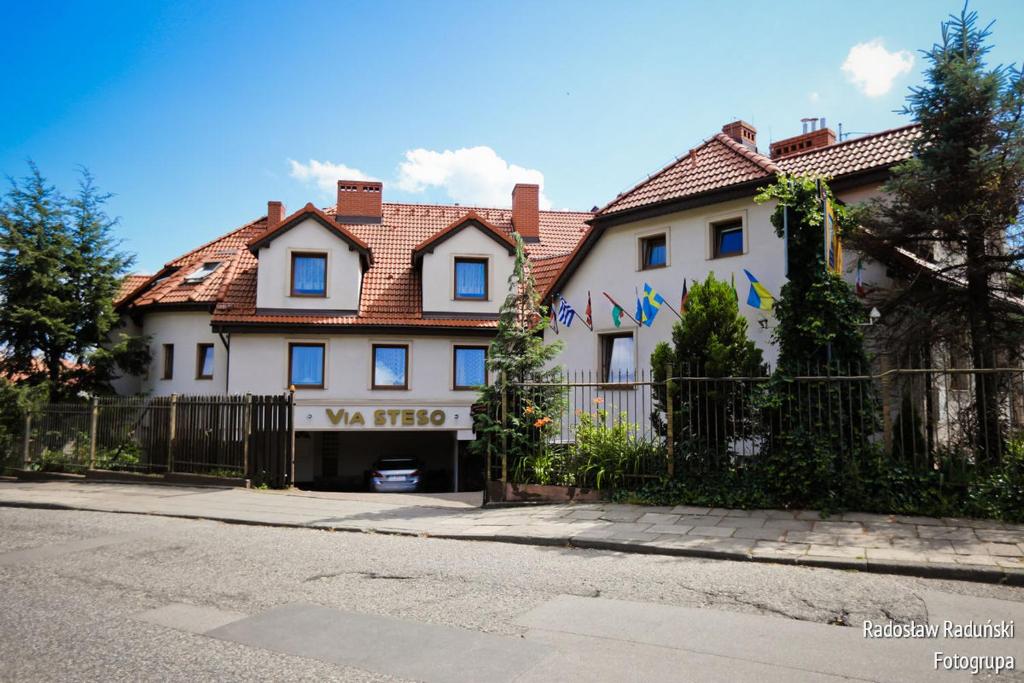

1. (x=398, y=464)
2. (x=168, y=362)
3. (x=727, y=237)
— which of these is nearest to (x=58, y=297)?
(x=168, y=362)

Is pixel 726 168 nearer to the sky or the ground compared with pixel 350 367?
nearer to the sky

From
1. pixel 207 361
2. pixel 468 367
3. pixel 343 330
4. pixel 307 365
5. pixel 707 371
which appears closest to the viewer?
pixel 707 371

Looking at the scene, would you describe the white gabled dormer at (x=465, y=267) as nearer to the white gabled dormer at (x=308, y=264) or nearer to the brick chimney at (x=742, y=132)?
the white gabled dormer at (x=308, y=264)

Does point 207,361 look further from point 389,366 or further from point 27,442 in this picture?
point 389,366

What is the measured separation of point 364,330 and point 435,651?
18792mm

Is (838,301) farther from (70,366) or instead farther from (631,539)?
(70,366)

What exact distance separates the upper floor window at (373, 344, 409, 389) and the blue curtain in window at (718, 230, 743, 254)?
11.5 metres

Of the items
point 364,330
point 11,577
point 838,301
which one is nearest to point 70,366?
point 364,330

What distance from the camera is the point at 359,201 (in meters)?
26.7

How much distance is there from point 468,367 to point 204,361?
30.7 feet

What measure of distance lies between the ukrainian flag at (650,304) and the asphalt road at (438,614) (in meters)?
9.42

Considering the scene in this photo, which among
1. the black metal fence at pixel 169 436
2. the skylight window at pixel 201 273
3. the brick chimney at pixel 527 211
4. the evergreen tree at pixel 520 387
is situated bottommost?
the black metal fence at pixel 169 436

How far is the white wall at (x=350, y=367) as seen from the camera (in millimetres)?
22062

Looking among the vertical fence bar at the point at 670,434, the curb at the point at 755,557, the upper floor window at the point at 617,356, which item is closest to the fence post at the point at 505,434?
the curb at the point at 755,557
